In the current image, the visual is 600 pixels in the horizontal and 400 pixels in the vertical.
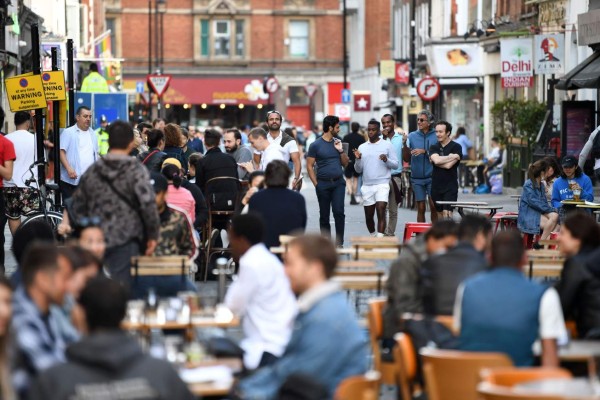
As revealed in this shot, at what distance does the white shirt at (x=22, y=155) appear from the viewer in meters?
19.9

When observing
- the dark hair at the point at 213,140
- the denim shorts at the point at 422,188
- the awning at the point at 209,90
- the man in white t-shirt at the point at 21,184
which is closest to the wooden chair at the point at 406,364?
the dark hair at the point at 213,140

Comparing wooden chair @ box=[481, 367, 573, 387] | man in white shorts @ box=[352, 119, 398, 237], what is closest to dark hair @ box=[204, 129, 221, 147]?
man in white shorts @ box=[352, 119, 398, 237]

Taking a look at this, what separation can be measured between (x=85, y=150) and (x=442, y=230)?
1102 cm

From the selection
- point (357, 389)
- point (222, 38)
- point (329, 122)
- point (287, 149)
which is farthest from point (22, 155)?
point (222, 38)

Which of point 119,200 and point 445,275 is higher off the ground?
point 119,200

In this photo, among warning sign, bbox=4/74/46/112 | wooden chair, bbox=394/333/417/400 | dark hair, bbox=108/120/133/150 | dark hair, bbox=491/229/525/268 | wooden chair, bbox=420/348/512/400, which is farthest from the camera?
warning sign, bbox=4/74/46/112

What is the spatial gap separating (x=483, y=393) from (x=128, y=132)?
610 cm

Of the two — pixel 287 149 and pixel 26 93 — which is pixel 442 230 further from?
pixel 26 93

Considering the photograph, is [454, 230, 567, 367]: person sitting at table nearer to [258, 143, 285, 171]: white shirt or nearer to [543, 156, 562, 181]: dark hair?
[258, 143, 285, 171]: white shirt

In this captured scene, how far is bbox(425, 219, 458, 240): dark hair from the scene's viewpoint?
10.4m

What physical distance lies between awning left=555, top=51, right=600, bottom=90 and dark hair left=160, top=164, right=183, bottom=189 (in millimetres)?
14497

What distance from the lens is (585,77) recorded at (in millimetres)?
29797

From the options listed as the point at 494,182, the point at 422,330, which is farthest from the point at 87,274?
the point at 494,182

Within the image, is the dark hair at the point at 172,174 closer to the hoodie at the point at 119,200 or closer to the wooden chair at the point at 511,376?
the hoodie at the point at 119,200
